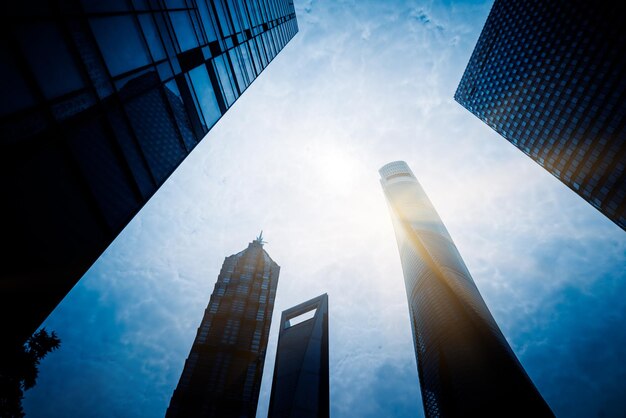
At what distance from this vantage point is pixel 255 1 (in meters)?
18.8

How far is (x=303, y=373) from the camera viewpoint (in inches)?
997

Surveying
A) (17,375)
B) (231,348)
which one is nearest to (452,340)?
(231,348)

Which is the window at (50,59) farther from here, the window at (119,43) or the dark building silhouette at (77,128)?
the window at (119,43)

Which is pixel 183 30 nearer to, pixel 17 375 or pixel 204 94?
pixel 204 94

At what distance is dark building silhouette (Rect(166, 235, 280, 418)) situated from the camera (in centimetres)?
6956

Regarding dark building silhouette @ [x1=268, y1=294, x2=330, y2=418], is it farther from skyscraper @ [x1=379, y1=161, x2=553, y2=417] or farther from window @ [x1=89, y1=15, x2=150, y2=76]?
skyscraper @ [x1=379, y1=161, x2=553, y2=417]

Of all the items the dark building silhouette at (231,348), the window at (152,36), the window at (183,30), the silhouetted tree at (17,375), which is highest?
the dark building silhouette at (231,348)


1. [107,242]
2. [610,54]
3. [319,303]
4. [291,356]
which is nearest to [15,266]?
[107,242]

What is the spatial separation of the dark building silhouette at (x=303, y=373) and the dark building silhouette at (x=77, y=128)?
21.2m

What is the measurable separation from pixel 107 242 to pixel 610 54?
99.2 meters

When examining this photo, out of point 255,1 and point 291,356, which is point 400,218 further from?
point 255,1

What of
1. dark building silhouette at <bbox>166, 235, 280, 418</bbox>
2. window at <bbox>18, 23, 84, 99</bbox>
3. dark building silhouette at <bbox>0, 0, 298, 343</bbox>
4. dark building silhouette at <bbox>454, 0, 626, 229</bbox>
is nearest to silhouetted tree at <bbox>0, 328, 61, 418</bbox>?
dark building silhouette at <bbox>0, 0, 298, 343</bbox>

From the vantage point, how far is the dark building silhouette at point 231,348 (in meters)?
69.6

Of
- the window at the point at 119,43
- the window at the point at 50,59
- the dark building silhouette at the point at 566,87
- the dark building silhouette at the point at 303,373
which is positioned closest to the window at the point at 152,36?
the window at the point at 119,43
